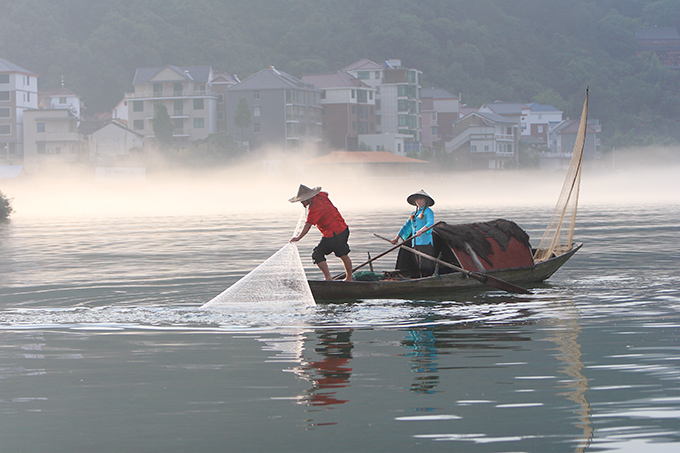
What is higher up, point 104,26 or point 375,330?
point 104,26

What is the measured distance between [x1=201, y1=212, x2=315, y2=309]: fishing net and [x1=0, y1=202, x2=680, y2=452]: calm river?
293mm

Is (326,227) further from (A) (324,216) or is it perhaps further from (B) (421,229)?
(B) (421,229)

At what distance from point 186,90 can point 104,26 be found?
37.9 m

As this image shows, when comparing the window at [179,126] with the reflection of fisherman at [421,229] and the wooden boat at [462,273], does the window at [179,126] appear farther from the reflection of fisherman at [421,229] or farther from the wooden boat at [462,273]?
the reflection of fisherman at [421,229]

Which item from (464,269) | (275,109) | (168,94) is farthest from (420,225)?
(168,94)

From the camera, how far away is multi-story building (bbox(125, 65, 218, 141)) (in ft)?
353

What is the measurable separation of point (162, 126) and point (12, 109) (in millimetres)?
21215

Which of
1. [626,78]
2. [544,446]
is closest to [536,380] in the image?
[544,446]

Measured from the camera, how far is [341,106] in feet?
358

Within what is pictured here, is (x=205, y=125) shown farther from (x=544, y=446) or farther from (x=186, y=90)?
(x=544, y=446)

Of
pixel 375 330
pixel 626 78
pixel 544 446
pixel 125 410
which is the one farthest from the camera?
pixel 626 78

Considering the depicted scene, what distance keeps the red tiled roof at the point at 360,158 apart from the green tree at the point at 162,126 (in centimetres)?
1638

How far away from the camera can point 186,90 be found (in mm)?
107875

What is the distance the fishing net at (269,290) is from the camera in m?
14.7
